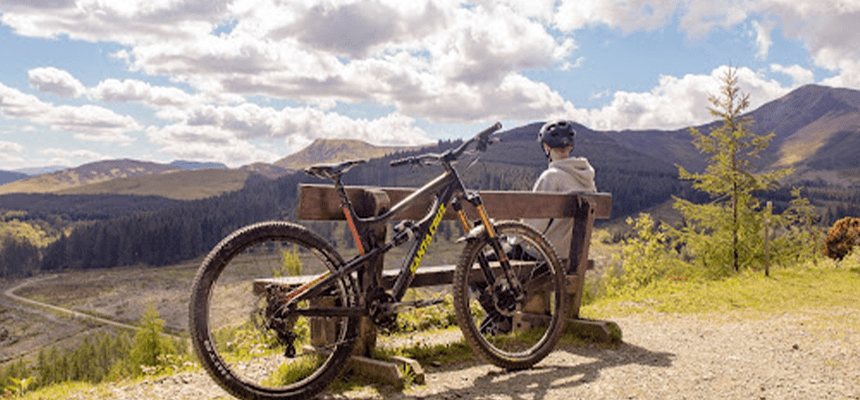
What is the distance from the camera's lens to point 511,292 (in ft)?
20.6

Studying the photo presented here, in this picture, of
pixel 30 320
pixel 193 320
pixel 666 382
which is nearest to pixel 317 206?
pixel 193 320

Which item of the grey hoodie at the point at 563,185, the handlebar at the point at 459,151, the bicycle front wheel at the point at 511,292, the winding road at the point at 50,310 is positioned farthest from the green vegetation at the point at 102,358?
the winding road at the point at 50,310

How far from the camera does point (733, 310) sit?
12.2m

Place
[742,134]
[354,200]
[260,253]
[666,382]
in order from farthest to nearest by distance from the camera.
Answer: [742,134] < [666,382] < [354,200] < [260,253]

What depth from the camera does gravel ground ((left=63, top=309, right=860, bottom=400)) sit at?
5.37 meters

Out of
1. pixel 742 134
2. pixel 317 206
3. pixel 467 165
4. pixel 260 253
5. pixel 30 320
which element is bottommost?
pixel 30 320

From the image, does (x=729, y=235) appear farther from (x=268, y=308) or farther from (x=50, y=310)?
(x=50, y=310)

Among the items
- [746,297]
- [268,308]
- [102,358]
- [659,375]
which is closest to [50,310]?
[102,358]

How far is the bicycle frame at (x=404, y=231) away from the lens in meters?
4.93

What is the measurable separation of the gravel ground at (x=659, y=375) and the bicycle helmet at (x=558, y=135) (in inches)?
100

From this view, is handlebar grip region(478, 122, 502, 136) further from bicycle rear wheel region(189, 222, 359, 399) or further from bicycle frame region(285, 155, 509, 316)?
bicycle rear wheel region(189, 222, 359, 399)

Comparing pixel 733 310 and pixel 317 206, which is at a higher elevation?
pixel 317 206

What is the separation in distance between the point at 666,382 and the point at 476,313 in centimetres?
462

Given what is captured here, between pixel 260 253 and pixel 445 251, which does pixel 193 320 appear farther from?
Result: pixel 445 251
